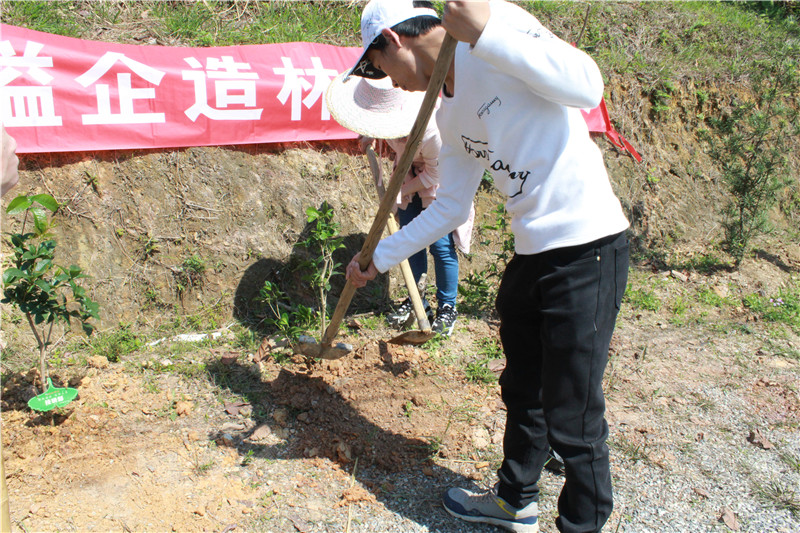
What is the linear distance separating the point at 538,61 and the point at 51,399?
2.62m

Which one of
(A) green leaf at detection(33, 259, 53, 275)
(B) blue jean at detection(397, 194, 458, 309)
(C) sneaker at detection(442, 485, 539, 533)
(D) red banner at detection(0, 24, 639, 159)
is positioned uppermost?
(D) red banner at detection(0, 24, 639, 159)

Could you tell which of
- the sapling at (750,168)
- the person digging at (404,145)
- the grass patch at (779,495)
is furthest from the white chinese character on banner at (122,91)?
the sapling at (750,168)

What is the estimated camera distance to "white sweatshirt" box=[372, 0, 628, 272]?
1.72 metres

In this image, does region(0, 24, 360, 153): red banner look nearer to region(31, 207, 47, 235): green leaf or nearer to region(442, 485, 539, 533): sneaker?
region(31, 207, 47, 235): green leaf

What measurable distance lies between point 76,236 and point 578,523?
11.2 feet

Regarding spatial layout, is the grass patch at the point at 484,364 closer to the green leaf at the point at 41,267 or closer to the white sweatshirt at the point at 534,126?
the white sweatshirt at the point at 534,126

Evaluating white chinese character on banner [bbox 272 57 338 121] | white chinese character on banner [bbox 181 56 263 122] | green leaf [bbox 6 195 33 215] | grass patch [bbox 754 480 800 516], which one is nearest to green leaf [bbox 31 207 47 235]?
green leaf [bbox 6 195 33 215]

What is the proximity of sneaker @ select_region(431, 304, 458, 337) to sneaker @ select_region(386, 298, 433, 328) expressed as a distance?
15cm

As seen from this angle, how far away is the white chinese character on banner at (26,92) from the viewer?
3.53m

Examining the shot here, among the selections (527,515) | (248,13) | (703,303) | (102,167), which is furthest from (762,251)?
(102,167)

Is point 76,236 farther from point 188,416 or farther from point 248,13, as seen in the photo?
point 248,13

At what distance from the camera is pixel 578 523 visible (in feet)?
7.00

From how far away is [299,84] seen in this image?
430 centimetres

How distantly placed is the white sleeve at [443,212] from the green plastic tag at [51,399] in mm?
1701
